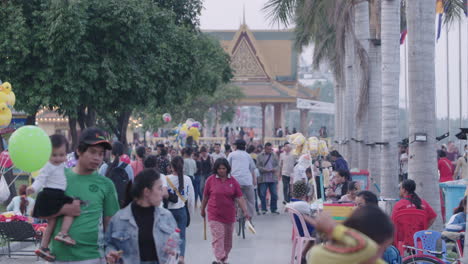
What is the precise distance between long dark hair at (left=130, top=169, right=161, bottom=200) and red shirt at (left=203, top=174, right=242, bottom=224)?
5.35 meters

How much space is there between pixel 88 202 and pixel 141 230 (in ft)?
1.45

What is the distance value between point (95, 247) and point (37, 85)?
1832cm

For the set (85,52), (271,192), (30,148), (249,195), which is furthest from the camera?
(85,52)

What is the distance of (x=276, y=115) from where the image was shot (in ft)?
205

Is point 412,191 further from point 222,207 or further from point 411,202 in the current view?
point 222,207

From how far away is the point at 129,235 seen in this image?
18.7 ft

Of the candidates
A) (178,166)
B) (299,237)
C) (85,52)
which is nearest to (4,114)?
(178,166)

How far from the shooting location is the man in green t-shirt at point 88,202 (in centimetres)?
570

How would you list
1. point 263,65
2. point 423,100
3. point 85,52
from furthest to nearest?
point 263,65, point 85,52, point 423,100

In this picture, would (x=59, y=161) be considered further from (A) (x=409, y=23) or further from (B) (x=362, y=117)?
(B) (x=362, y=117)

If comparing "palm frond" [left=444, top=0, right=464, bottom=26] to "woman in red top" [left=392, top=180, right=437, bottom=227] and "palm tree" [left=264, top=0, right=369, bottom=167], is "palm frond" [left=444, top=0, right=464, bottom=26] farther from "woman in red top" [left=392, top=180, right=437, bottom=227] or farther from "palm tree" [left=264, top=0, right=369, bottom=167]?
"woman in red top" [left=392, top=180, right=437, bottom=227]

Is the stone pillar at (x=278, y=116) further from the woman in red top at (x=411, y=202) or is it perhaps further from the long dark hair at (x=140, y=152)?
the woman in red top at (x=411, y=202)

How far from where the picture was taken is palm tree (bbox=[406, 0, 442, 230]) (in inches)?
453

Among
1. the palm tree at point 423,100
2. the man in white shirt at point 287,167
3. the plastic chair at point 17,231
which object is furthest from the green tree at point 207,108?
the palm tree at point 423,100
